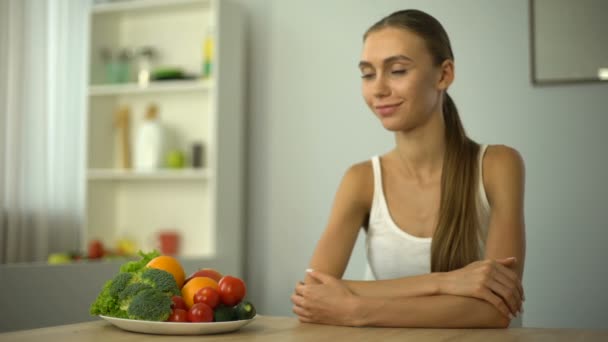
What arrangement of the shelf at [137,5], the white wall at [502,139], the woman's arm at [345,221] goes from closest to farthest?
the white wall at [502,139] → the woman's arm at [345,221] → the shelf at [137,5]

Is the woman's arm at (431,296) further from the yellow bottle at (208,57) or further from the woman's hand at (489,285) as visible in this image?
the yellow bottle at (208,57)

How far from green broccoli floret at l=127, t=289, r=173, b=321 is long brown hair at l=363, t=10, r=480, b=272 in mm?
709

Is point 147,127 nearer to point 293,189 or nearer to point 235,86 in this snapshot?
point 235,86

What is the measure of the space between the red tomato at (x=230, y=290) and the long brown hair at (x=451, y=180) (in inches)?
23.5

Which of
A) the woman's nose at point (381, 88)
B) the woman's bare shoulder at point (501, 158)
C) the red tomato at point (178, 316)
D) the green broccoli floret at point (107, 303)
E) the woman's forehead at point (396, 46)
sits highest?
the woman's forehead at point (396, 46)

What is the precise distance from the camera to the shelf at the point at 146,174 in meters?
3.23

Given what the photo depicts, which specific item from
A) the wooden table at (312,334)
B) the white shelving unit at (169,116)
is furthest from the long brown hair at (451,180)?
the white shelving unit at (169,116)

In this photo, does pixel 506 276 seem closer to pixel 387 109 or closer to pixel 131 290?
pixel 387 109

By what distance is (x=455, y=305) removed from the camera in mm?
1241

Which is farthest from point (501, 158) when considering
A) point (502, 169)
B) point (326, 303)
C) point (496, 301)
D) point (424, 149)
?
point (326, 303)

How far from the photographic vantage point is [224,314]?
1.10 meters

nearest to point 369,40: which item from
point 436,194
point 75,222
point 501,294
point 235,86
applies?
point 436,194

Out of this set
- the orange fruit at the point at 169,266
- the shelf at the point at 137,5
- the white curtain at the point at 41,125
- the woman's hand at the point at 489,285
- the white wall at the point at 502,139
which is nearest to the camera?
the orange fruit at the point at 169,266

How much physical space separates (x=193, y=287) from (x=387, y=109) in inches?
25.5
